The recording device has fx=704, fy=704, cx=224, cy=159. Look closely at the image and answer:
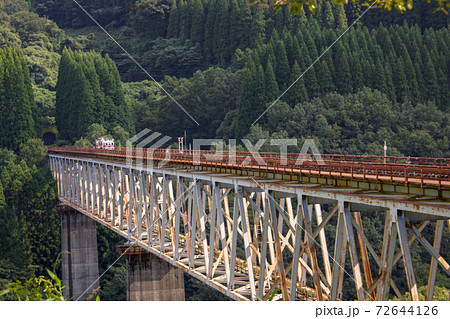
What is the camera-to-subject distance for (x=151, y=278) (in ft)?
161

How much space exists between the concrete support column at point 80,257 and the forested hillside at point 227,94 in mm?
3149

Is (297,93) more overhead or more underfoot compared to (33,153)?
more overhead

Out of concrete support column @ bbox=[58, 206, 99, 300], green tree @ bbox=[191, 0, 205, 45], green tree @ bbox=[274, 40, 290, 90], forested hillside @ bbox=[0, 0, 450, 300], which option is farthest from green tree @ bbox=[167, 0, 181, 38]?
concrete support column @ bbox=[58, 206, 99, 300]

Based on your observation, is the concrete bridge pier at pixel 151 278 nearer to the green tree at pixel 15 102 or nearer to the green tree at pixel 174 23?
the green tree at pixel 15 102

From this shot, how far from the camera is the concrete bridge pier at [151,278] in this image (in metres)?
48.8

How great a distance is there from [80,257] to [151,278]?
34682 mm

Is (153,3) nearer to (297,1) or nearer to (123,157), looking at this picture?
(123,157)

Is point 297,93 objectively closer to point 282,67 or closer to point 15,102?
point 282,67

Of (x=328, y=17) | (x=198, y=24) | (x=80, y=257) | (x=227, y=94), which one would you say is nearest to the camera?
(x=80, y=257)

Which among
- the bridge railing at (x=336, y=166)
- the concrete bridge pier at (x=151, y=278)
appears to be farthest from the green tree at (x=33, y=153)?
the concrete bridge pier at (x=151, y=278)

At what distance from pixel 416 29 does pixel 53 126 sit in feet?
213


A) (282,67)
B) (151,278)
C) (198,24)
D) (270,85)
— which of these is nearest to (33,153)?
(270,85)

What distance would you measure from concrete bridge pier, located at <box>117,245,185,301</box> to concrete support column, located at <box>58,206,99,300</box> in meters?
32.6

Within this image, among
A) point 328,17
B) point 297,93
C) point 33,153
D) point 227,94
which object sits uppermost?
point 328,17
